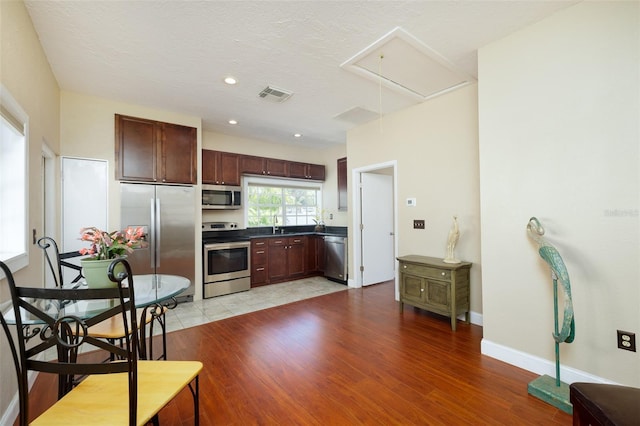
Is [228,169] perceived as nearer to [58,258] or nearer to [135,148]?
[135,148]

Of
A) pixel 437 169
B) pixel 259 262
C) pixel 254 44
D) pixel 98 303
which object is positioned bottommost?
pixel 259 262

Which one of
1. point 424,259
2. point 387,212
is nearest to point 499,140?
point 424,259

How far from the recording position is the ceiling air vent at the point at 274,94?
10.7 ft

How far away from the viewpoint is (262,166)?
5367 mm

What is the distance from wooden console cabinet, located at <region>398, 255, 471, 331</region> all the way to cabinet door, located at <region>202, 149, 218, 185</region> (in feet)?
11.3

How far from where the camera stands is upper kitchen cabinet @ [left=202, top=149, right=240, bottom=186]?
185 inches

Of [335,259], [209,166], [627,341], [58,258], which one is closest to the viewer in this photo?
[627,341]

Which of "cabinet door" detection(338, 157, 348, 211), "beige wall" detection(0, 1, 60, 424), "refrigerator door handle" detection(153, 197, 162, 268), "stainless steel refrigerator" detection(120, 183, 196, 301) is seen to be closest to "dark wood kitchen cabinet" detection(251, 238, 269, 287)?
"stainless steel refrigerator" detection(120, 183, 196, 301)

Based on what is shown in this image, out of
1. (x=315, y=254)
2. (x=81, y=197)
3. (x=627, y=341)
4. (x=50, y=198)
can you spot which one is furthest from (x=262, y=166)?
(x=627, y=341)

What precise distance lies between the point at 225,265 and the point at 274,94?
9.08 feet

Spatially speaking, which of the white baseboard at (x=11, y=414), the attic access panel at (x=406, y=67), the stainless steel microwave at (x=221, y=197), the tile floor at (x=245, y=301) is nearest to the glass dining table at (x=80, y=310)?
the white baseboard at (x=11, y=414)

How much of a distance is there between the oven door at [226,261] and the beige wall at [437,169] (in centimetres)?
259

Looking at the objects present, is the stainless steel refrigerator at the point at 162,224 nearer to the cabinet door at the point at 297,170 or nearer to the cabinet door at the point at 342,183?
the cabinet door at the point at 297,170

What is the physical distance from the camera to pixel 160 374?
4.44 feet
